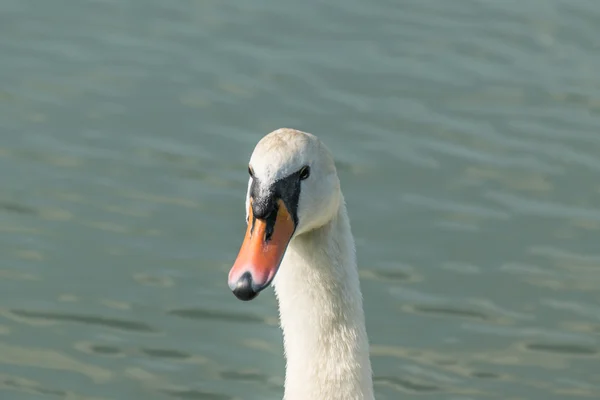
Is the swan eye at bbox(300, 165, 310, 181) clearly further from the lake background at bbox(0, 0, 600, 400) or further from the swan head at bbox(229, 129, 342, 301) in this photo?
the lake background at bbox(0, 0, 600, 400)

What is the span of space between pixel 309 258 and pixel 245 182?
156 inches

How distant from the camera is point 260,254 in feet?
Answer: 19.4

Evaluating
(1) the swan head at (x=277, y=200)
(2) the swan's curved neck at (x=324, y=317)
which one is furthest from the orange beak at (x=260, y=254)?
(2) the swan's curved neck at (x=324, y=317)

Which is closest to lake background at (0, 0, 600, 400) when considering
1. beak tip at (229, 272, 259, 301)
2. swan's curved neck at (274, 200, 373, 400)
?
swan's curved neck at (274, 200, 373, 400)

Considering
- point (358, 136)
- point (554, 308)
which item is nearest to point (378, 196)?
point (358, 136)

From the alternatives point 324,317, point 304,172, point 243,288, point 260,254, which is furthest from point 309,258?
point 243,288

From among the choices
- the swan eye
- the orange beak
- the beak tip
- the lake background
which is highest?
the lake background

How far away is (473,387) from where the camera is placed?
9.06m

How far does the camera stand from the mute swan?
19.8 ft

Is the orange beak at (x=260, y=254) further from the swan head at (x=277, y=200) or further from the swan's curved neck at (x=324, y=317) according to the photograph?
the swan's curved neck at (x=324, y=317)

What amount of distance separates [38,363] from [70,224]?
138cm

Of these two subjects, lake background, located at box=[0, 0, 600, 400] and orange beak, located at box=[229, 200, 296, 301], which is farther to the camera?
lake background, located at box=[0, 0, 600, 400]

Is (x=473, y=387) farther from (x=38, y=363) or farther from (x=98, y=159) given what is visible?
(x=98, y=159)

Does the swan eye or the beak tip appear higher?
the swan eye
